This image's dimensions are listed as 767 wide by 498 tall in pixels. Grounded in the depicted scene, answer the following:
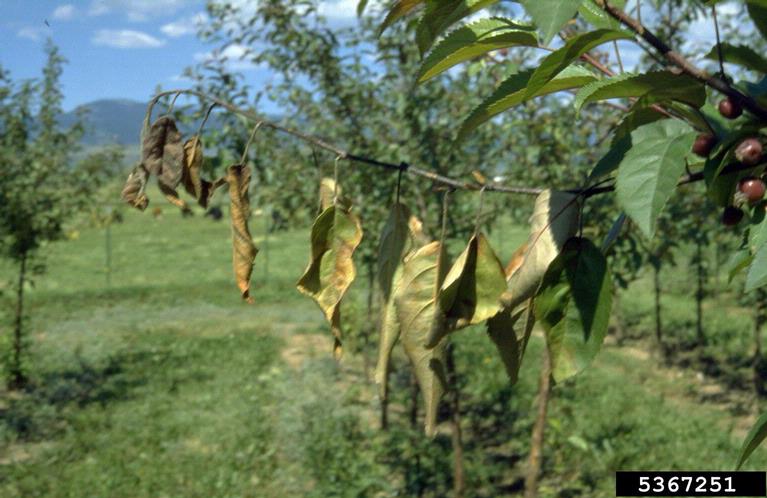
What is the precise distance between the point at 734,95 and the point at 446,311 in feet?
1.01

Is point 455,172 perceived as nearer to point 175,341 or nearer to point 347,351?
point 347,351

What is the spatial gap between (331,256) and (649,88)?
1.02ft

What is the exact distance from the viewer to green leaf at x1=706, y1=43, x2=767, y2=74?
2.34 feet

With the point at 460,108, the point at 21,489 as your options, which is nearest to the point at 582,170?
the point at 460,108

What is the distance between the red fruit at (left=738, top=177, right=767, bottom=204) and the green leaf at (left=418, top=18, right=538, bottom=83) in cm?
22

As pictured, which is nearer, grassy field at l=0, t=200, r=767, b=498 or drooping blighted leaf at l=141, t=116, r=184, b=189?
drooping blighted leaf at l=141, t=116, r=184, b=189

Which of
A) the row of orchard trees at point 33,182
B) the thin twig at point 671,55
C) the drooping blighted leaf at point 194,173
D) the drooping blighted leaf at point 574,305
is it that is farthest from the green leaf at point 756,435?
the row of orchard trees at point 33,182

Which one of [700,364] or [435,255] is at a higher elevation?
[435,255]

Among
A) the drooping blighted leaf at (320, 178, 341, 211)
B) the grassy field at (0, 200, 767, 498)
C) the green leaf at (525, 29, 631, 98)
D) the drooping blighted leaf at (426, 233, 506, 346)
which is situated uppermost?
the green leaf at (525, 29, 631, 98)

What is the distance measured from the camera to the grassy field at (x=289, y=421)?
5.70 metres

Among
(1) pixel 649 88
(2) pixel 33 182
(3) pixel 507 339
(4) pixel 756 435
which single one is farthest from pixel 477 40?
(2) pixel 33 182

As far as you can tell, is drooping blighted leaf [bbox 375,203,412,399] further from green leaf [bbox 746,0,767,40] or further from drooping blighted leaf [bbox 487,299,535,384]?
green leaf [bbox 746,0,767,40]

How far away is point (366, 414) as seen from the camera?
731cm

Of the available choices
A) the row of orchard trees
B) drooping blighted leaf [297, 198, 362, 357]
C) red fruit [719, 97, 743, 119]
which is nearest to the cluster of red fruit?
red fruit [719, 97, 743, 119]
